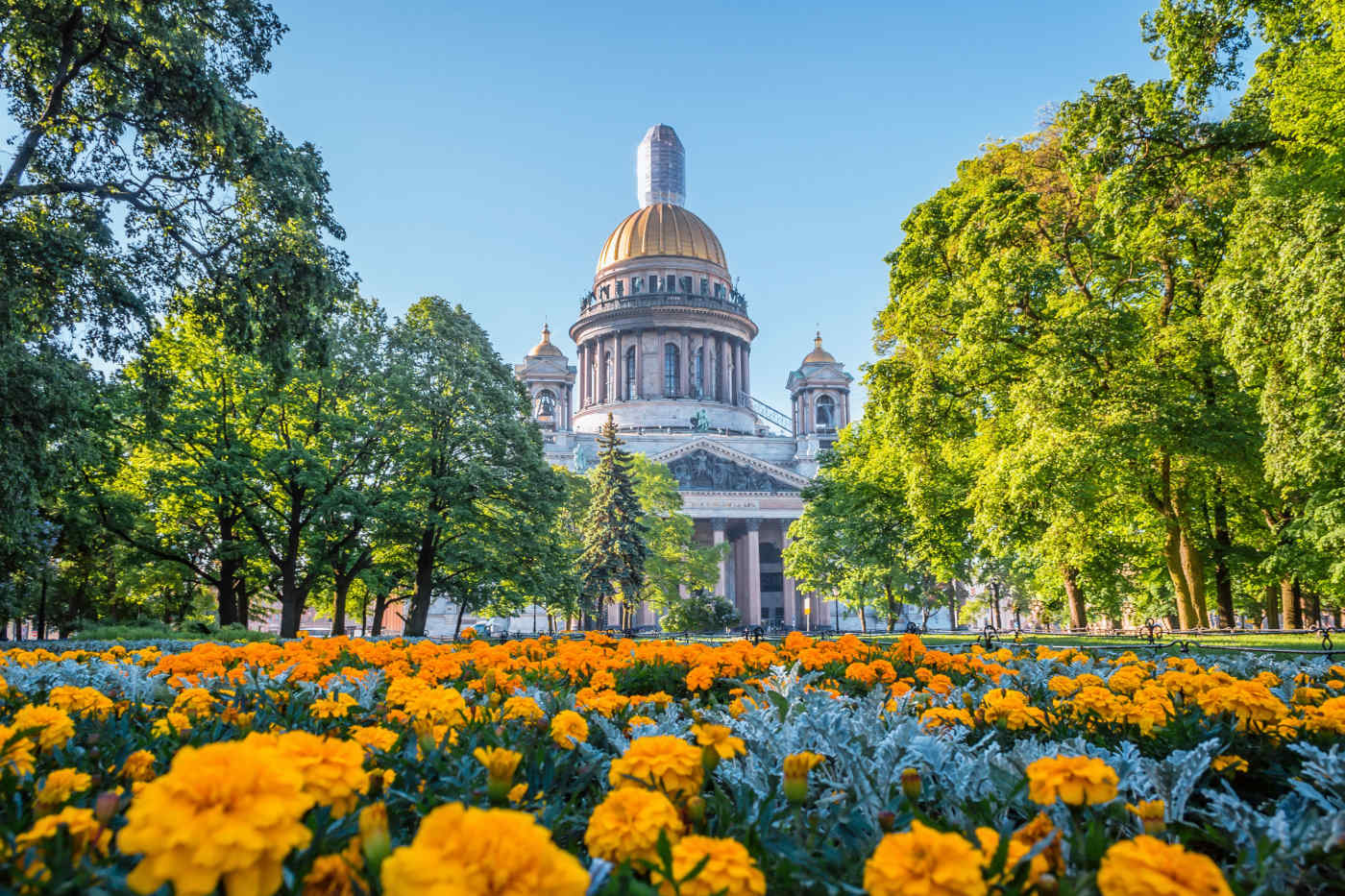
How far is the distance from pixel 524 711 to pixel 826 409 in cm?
7880

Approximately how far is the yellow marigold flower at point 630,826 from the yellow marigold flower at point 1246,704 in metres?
3.51

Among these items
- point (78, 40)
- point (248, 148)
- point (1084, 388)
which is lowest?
point (1084, 388)

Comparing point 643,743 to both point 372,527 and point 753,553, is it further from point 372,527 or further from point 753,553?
point 753,553

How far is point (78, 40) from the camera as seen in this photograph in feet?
45.7

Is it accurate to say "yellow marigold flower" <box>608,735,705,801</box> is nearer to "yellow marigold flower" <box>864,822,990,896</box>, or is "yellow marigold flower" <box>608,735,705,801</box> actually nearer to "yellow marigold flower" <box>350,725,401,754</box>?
"yellow marigold flower" <box>864,822,990,896</box>

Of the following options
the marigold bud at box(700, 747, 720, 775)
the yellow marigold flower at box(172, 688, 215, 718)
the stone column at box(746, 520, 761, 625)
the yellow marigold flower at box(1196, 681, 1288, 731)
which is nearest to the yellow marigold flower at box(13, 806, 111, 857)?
the marigold bud at box(700, 747, 720, 775)

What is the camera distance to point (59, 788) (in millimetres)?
2641

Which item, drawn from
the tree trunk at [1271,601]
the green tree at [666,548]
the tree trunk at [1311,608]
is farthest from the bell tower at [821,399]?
the tree trunk at [1311,608]

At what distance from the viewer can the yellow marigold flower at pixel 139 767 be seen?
3096mm

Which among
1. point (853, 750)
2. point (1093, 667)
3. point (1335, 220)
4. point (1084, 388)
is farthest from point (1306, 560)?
point (853, 750)

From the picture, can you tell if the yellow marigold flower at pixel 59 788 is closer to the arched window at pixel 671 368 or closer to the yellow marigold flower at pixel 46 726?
the yellow marigold flower at pixel 46 726

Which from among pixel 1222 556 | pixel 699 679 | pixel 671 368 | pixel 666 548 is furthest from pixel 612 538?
pixel 671 368

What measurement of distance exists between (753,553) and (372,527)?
149 feet

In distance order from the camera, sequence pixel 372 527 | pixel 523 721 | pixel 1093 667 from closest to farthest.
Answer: pixel 523 721
pixel 1093 667
pixel 372 527
